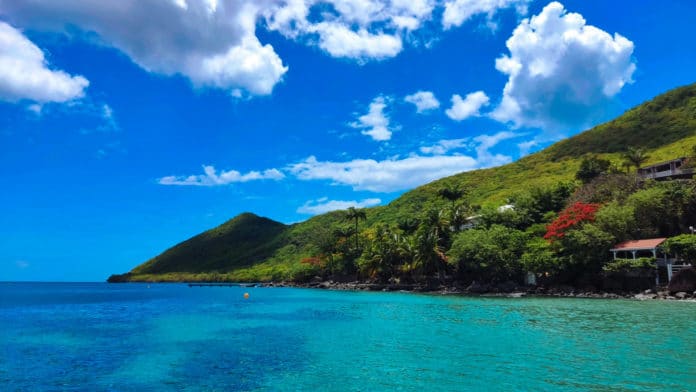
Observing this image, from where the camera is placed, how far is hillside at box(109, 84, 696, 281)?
11312 centimetres

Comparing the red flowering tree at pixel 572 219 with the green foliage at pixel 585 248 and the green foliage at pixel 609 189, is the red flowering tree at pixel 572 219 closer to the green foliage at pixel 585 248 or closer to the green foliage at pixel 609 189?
the green foliage at pixel 585 248

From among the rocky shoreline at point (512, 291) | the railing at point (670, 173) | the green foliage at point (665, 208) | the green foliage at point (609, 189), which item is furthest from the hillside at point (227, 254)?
the green foliage at point (665, 208)

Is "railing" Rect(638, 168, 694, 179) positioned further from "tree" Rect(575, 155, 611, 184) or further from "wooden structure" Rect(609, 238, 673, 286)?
"wooden structure" Rect(609, 238, 673, 286)

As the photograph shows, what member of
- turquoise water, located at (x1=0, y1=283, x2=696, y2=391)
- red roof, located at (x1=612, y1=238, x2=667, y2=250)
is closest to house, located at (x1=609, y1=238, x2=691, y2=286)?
red roof, located at (x1=612, y1=238, x2=667, y2=250)

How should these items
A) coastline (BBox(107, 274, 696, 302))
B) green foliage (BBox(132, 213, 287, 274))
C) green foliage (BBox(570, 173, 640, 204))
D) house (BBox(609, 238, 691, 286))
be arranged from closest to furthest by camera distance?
coastline (BBox(107, 274, 696, 302)), house (BBox(609, 238, 691, 286)), green foliage (BBox(570, 173, 640, 204)), green foliage (BBox(132, 213, 287, 274))

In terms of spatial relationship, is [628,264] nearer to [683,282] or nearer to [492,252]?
[683,282]

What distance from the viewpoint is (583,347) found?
21.2m

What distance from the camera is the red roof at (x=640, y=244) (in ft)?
157

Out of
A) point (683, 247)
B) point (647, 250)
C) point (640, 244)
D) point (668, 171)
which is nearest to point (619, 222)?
point (640, 244)

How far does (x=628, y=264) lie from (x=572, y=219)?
9.95 m

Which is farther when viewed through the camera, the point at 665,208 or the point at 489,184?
the point at 489,184

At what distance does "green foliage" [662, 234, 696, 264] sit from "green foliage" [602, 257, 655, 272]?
2.12 m

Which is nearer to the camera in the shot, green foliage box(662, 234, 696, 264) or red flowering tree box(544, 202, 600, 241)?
green foliage box(662, 234, 696, 264)

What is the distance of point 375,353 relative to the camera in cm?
2180
